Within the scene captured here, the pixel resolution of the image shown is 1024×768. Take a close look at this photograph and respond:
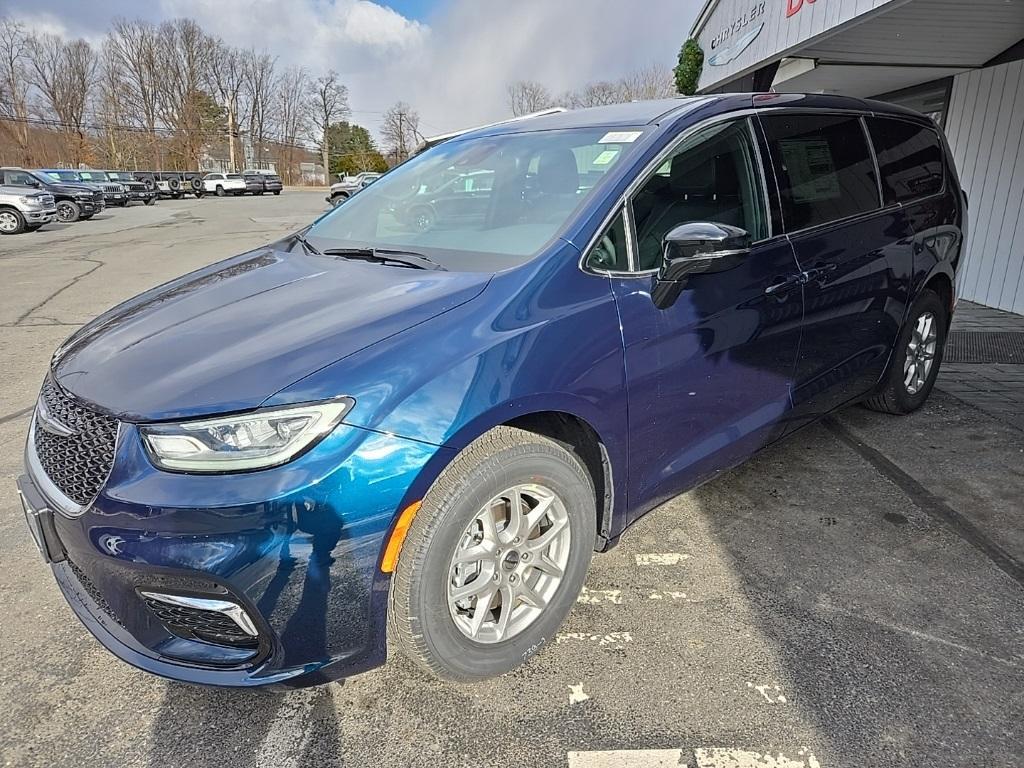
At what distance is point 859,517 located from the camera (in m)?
3.15

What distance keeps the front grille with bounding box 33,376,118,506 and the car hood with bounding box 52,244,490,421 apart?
0.05m

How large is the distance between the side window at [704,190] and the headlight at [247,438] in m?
1.26

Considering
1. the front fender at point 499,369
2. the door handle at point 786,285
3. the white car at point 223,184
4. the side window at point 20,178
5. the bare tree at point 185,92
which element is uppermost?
the bare tree at point 185,92

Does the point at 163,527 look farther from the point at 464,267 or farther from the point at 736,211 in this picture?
the point at 736,211

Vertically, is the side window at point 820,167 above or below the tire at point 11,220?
above

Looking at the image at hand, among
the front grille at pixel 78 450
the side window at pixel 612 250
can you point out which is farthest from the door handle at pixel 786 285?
the front grille at pixel 78 450

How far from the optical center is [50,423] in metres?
2.03

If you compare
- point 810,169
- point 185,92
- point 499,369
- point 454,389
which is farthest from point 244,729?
point 185,92

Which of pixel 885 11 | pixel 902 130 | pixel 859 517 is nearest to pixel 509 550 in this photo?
pixel 859 517

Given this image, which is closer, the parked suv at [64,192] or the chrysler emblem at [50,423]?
the chrysler emblem at [50,423]

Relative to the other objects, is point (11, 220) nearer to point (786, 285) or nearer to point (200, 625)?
point (200, 625)

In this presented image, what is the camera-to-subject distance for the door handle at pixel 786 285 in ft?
9.02

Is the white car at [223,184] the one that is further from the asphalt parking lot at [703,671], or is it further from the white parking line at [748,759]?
the white parking line at [748,759]

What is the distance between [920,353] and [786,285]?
196 centimetres
